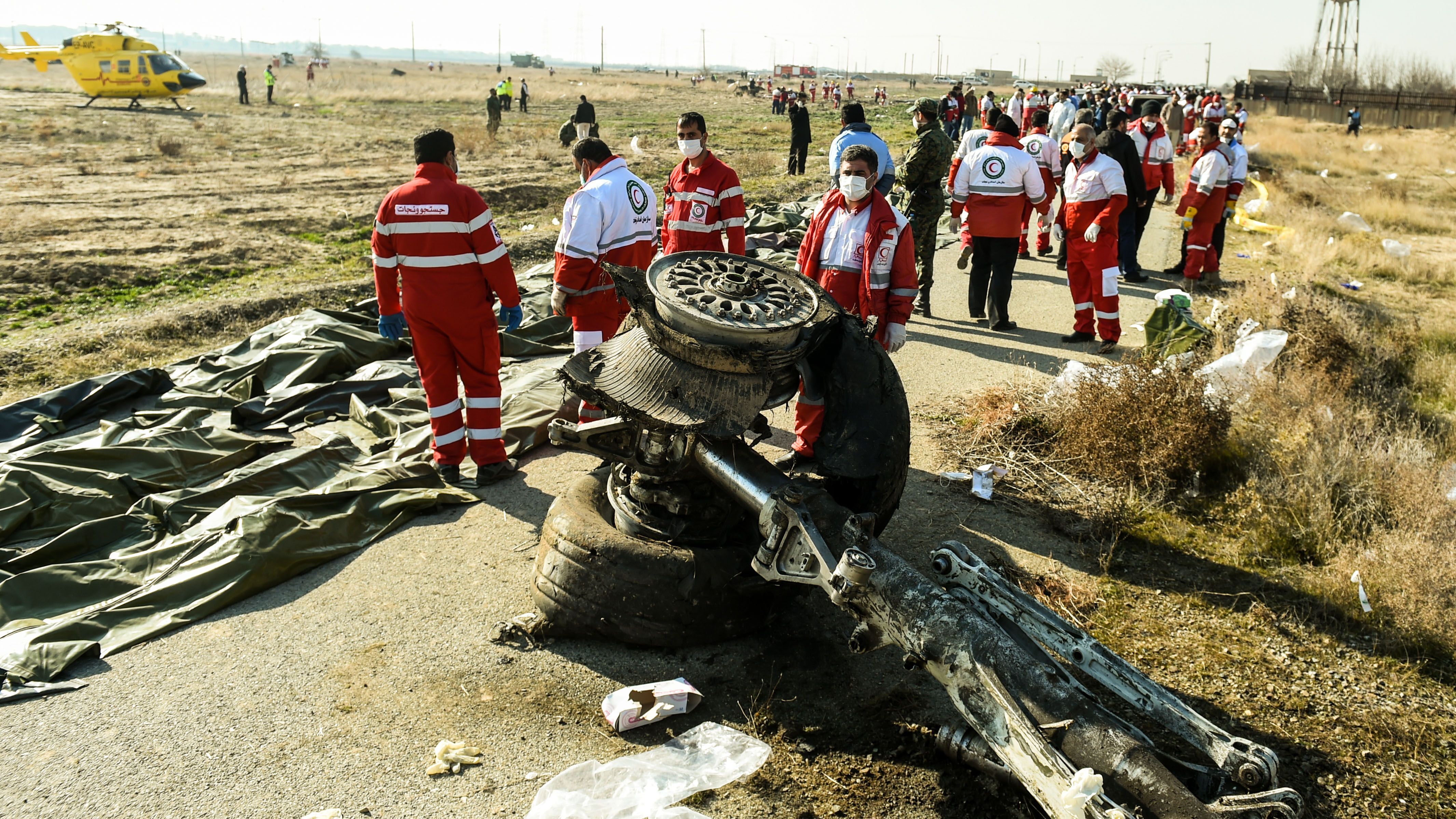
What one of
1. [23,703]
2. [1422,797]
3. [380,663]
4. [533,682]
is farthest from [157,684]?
[1422,797]

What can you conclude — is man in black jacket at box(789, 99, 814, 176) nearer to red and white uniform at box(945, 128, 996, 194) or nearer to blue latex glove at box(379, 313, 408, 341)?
red and white uniform at box(945, 128, 996, 194)

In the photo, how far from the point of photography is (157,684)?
153 inches

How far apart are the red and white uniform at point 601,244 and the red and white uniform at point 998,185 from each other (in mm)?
3885

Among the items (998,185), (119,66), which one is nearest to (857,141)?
(998,185)

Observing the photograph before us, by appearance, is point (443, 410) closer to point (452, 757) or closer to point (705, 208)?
point (705, 208)

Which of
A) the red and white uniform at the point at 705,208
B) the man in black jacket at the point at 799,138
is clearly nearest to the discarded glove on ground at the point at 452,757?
the red and white uniform at the point at 705,208

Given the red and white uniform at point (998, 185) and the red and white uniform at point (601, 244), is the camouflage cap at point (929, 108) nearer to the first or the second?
the red and white uniform at point (998, 185)

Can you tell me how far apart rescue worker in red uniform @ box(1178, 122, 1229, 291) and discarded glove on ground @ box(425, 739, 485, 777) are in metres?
10.6

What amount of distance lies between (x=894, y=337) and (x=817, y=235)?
953 millimetres

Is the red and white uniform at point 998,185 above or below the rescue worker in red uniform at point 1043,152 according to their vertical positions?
below

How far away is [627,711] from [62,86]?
69603mm

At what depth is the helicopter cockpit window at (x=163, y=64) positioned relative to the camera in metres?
37.6

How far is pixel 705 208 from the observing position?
23.8 ft

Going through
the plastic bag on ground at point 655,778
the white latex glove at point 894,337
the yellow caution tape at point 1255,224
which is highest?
the yellow caution tape at point 1255,224
